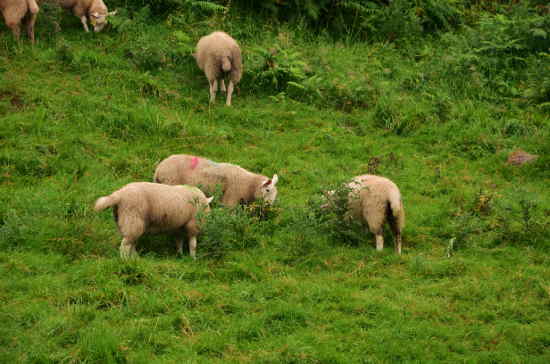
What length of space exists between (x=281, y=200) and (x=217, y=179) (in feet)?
3.48

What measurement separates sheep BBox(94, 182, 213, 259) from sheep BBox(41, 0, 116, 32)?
6917 mm

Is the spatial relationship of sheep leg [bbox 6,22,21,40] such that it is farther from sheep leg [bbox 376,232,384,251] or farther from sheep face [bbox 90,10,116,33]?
sheep leg [bbox 376,232,384,251]

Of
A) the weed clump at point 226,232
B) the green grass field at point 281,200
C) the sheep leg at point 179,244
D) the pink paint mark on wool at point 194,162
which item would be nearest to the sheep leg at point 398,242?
the green grass field at point 281,200

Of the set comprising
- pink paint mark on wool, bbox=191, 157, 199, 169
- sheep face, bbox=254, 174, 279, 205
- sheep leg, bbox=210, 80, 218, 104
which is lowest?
sheep face, bbox=254, 174, 279, 205

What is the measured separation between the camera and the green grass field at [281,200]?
22.0 feet

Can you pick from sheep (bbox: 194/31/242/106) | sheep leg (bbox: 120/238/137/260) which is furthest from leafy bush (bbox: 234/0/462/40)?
sheep leg (bbox: 120/238/137/260)

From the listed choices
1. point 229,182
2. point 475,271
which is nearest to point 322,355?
point 475,271

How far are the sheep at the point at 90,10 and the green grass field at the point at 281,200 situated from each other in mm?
237

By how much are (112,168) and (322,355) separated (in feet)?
17.8

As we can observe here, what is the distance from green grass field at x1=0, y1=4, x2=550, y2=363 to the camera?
6695 millimetres

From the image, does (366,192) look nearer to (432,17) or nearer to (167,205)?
(167,205)

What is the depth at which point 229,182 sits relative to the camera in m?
9.90

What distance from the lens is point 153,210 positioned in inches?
325

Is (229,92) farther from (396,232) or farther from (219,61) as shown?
(396,232)
